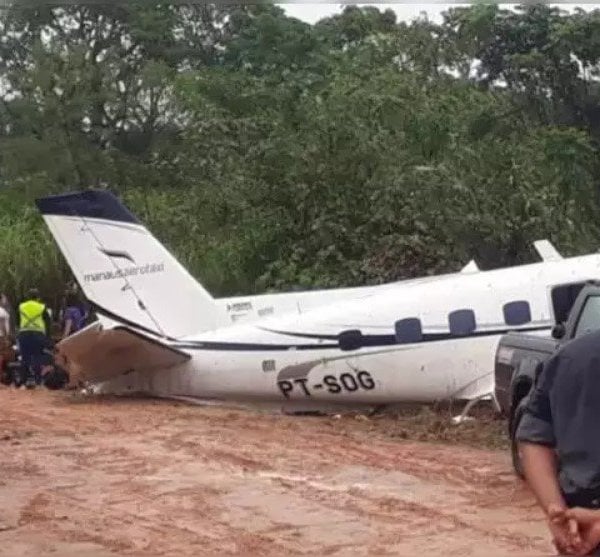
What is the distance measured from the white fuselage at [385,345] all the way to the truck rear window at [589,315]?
4493 mm

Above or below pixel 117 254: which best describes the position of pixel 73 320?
below

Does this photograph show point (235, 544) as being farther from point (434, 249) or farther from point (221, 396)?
point (434, 249)

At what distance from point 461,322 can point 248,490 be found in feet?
17.8

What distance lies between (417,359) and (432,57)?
57.5ft

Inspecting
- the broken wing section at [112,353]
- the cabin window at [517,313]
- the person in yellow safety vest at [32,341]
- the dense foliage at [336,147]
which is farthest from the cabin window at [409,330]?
the person in yellow safety vest at [32,341]

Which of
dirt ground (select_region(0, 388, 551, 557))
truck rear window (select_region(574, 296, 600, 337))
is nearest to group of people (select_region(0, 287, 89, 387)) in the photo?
dirt ground (select_region(0, 388, 551, 557))

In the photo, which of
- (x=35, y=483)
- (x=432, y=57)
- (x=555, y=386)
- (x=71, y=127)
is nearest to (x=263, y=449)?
(x=35, y=483)

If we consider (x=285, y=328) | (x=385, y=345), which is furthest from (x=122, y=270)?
(x=385, y=345)

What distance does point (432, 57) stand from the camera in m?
32.3

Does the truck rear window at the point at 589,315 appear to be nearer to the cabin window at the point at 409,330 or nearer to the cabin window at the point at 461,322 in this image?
the cabin window at the point at 461,322

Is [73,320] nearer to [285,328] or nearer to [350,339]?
[285,328]

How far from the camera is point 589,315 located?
10.6 metres

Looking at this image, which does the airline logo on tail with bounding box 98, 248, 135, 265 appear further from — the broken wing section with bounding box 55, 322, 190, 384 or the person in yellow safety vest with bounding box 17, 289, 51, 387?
the person in yellow safety vest with bounding box 17, 289, 51, 387

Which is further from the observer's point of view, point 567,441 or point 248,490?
point 248,490
